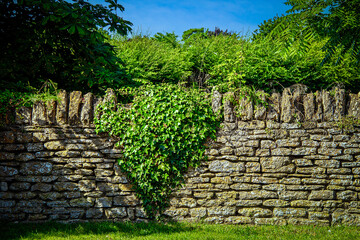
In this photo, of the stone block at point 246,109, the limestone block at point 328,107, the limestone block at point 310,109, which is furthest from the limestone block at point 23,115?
the limestone block at point 328,107

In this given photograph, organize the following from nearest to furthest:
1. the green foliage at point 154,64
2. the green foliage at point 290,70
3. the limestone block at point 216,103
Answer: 1. the limestone block at point 216,103
2. the green foliage at point 290,70
3. the green foliage at point 154,64

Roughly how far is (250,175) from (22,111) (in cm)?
446

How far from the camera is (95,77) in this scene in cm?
626

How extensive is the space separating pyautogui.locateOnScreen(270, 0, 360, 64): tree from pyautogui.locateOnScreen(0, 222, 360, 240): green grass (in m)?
2.99

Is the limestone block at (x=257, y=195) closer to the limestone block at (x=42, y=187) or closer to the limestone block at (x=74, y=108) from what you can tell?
the limestone block at (x=74, y=108)

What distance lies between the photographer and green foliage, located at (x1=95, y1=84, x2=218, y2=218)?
4.93 meters

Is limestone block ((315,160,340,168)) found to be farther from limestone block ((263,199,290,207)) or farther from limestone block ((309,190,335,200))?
limestone block ((263,199,290,207))

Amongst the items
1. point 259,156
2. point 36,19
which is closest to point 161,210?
point 259,156

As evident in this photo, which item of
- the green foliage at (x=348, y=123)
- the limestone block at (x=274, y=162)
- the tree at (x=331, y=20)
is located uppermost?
the tree at (x=331, y=20)

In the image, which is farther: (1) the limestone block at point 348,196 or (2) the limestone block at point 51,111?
(2) the limestone block at point 51,111

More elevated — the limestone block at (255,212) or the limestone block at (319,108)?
the limestone block at (319,108)

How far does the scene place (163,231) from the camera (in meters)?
4.57

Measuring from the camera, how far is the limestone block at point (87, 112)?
5.10 metres

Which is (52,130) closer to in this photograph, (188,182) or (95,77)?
(95,77)
